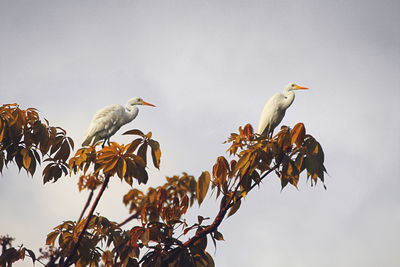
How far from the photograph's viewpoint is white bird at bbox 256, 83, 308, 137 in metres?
7.39

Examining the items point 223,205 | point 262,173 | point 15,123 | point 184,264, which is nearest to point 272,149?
point 262,173

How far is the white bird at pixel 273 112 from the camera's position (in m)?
7.39

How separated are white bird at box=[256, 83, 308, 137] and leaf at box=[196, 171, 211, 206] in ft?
14.8

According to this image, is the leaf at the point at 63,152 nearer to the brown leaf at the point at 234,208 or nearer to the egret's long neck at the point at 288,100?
the brown leaf at the point at 234,208

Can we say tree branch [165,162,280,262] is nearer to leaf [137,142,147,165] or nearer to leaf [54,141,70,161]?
leaf [137,142,147,165]

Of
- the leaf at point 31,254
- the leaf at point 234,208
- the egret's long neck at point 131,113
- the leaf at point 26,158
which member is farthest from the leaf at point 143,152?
the egret's long neck at point 131,113

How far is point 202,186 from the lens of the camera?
9.73 ft

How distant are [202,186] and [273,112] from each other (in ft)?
15.4

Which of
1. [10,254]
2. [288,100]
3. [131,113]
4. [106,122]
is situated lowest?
[10,254]

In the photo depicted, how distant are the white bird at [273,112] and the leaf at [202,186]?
451 centimetres

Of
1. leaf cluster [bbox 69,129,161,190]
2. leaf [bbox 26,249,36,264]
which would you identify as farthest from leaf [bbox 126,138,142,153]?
leaf [bbox 26,249,36,264]

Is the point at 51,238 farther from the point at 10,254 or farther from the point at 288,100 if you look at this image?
the point at 288,100

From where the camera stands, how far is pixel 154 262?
312 centimetres

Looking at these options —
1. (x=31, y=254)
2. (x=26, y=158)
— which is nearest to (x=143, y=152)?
(x=26, y=158)
